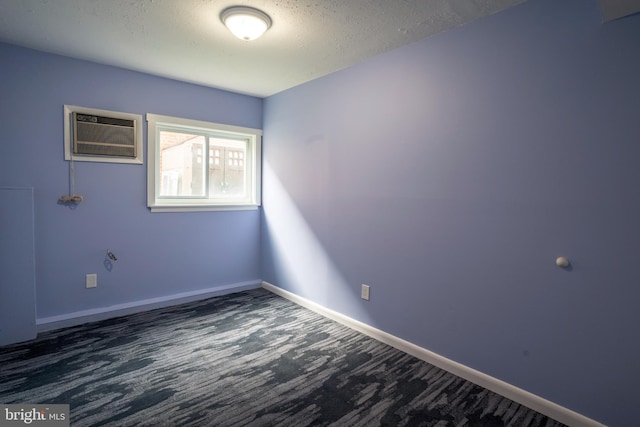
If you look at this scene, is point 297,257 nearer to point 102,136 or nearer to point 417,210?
point 417,210

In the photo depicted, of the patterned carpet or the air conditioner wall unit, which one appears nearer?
the patterned carpet

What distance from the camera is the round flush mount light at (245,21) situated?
207 centimetres

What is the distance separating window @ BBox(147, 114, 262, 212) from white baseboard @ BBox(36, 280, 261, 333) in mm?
941

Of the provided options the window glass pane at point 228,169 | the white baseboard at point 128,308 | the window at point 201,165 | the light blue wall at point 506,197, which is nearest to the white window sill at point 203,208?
the window at point 201,165

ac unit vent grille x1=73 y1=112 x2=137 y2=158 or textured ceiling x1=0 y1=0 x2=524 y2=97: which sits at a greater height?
textured ceiling x1=0 y1=0 x2=524 y2=97

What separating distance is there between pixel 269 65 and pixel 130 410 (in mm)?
2775

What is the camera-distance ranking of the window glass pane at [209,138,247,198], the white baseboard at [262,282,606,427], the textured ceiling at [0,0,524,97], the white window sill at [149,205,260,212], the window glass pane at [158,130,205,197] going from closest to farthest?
the white baseboard at [262,282,606,427]
the textured ceiling at [0,0,524,97]
the white window sill at [149,205,260,212]
the window glass pane at [158,130,205,197]
the window glass pane at [209,138,247,198]

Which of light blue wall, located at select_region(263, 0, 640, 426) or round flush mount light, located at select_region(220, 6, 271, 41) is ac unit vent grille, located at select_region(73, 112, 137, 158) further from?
light blue wall, located at select_region(263, 0, 640, 426)

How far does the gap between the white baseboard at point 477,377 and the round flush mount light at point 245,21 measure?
2476mm

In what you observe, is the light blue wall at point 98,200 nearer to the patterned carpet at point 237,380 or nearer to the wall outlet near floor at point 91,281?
the wall outlet near floor at point 91,281

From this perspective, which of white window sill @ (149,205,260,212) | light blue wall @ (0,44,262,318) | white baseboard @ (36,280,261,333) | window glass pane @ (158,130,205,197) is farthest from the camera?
window glass pane @ (158,130,205,197)

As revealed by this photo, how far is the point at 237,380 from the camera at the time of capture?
2189 mm

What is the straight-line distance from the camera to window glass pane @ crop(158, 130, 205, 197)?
11.8 ft

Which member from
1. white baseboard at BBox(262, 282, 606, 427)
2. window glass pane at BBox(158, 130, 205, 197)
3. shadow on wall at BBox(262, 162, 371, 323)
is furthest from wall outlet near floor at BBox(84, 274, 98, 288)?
white baseboard at BBox(262, 282, 606, 427)
